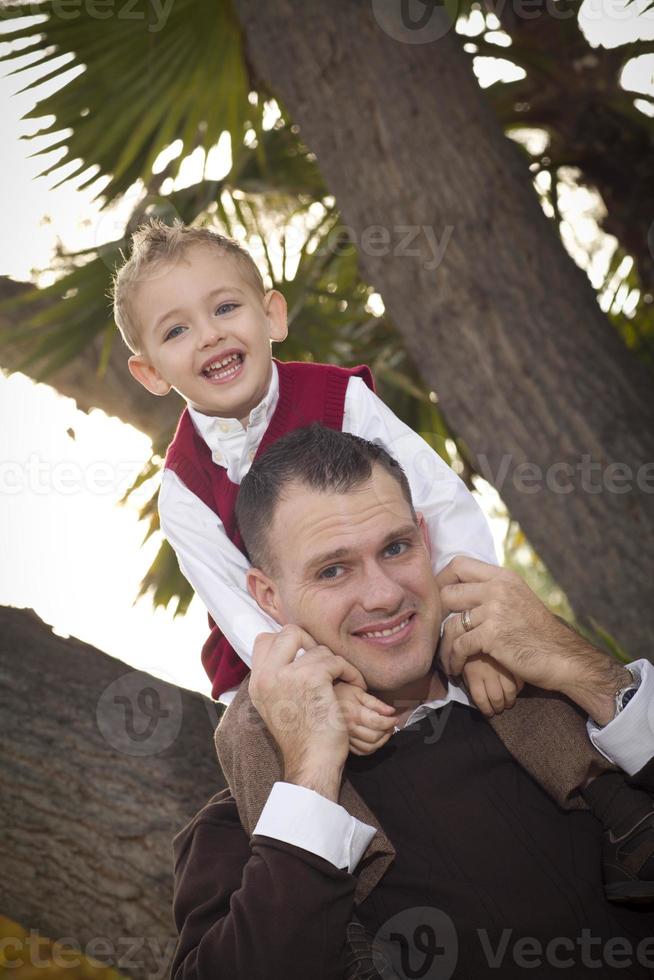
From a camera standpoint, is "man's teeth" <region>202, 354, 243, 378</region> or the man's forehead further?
"man's teeth" <region>202, 354, 243, 378</region>

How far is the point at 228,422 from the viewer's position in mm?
2240

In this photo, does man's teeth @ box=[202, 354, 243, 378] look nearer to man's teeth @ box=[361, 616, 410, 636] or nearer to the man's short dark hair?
the man's short dark hair

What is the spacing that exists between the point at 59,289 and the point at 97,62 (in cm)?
86

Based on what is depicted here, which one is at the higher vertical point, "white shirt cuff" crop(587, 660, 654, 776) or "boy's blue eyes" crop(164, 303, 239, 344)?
"boy's blue eyes" crop(164, 303, 239, 344)

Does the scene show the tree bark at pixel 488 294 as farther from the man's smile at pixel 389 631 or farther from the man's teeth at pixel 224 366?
the man's smile at pixel 389 631

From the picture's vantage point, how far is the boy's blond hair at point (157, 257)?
2.24 meters

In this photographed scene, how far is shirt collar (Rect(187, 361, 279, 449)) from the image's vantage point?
7.35ft

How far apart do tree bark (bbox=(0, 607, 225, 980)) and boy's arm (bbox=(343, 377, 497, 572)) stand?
82cm

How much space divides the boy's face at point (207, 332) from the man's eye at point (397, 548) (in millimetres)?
485

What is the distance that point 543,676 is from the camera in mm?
1811
